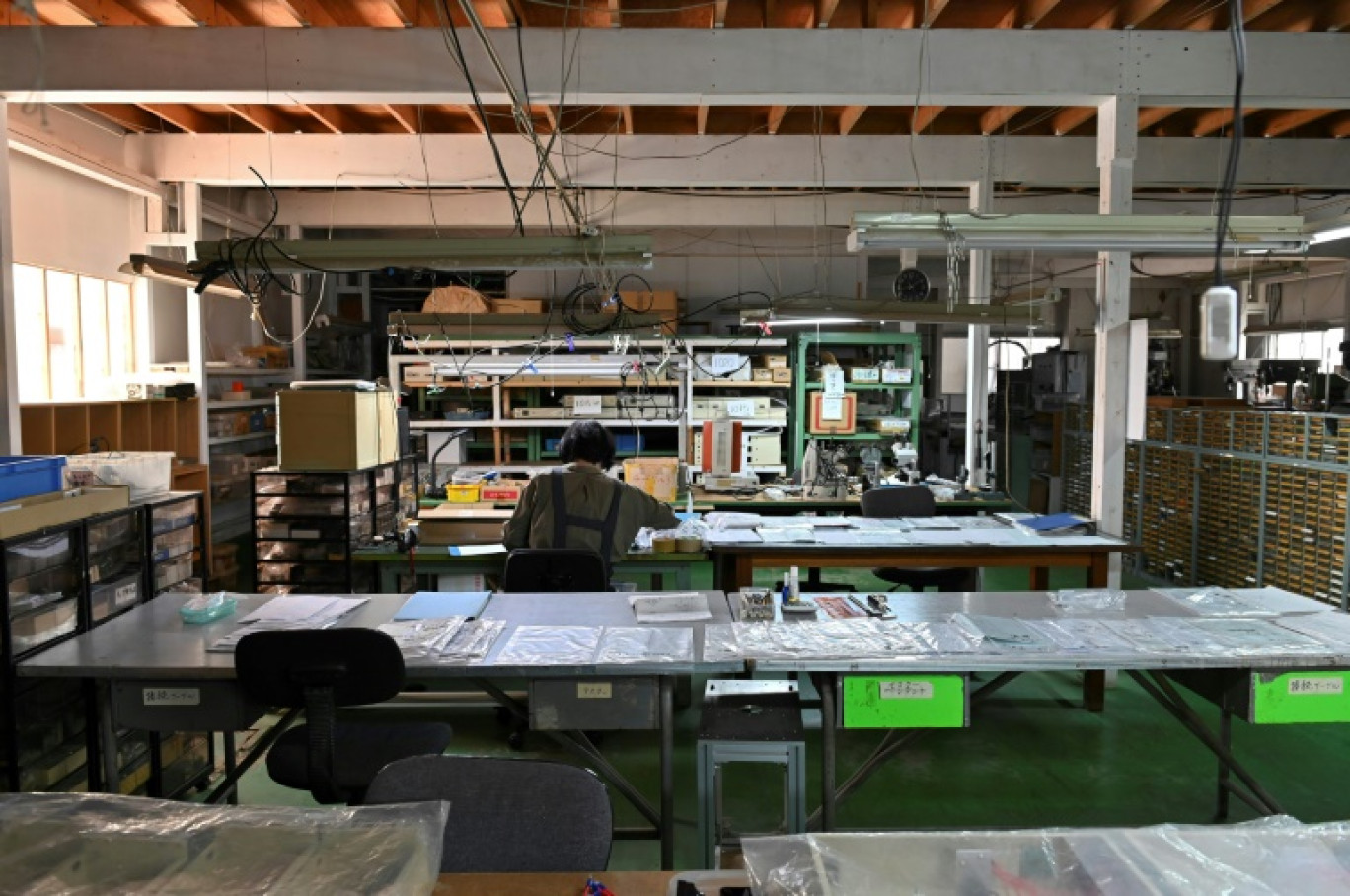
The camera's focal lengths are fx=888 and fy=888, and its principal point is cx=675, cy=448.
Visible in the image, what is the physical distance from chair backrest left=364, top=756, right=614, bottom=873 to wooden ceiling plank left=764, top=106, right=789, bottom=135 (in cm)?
460

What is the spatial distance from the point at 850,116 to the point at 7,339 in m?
4.42

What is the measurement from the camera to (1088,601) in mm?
3016

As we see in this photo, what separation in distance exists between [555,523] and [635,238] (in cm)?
140

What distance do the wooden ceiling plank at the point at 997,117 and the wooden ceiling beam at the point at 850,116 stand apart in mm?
766

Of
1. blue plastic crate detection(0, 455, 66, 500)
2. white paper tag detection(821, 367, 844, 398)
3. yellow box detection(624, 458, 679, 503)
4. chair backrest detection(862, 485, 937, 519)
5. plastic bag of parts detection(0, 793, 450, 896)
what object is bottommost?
plastic bag of parts detection(0, 793, 450, 896)

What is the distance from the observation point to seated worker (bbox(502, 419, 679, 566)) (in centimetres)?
377

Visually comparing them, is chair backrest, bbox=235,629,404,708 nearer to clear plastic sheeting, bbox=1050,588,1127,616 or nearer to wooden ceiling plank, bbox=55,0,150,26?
clear plastic sheeting, bbox=1050,588,1127,616

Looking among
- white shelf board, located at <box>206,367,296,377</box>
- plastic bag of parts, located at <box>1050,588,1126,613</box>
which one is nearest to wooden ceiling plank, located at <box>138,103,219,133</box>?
white shelf board, located at <box>206,367,296,377</box>

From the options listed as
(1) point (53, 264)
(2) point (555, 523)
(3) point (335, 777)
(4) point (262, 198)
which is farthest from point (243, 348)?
(3) point (335, 777)

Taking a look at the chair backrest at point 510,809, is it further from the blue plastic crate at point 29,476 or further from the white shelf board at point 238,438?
the white shelf board at point 238,438

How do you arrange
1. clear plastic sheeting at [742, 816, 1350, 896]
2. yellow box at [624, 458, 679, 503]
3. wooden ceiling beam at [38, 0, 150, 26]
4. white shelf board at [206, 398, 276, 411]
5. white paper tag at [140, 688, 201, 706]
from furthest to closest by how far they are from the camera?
white shelf board at [206, 398, 276, 411] → yellow box at [624, 458, 679, 503] → wooden ceiling beam at [38, 0, 150, 26] → white paper tag at [140, 688, 201, 706] → clear plastic sheeting at [742, 816, 1350, 896]

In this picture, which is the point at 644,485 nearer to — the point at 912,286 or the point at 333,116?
the point at 912,286

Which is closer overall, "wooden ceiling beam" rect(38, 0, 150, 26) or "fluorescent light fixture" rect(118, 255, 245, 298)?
"fluorescent light fixture" rect(118, 255, 245, 298)

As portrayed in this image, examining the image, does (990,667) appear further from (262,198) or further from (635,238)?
(262,198)
